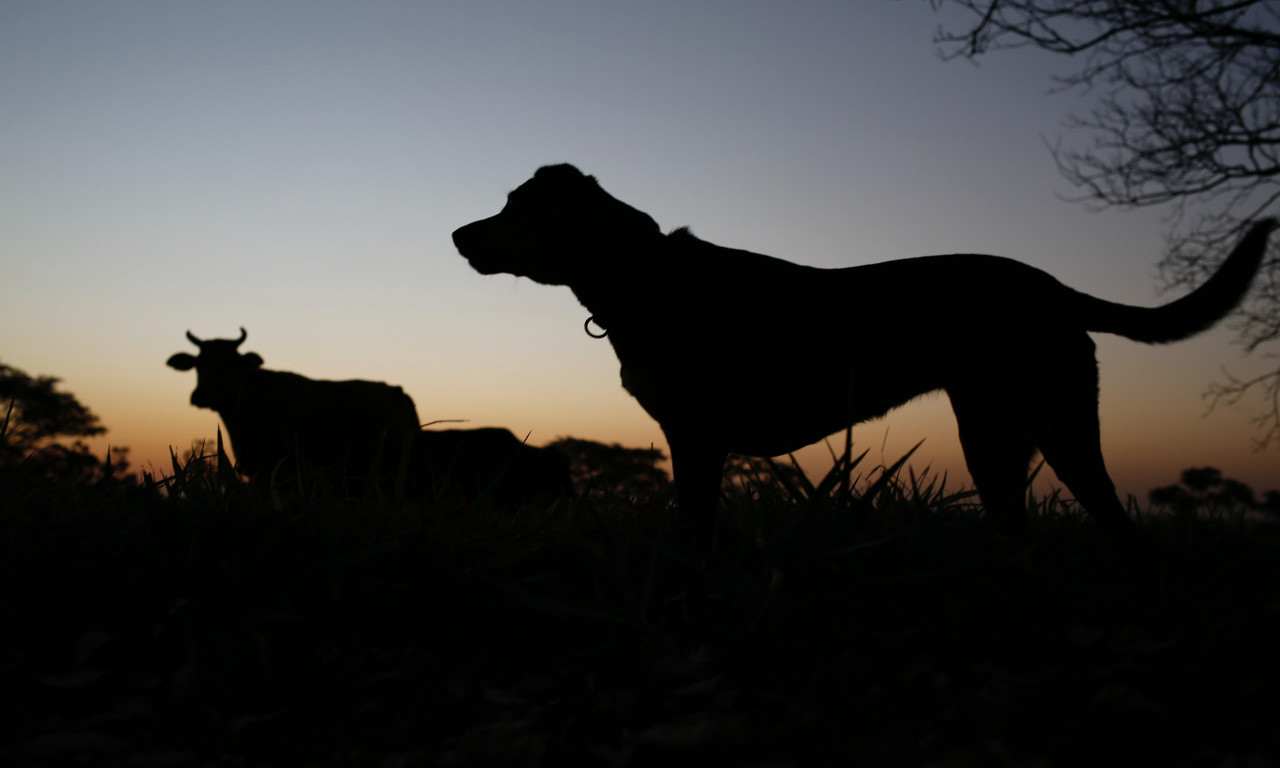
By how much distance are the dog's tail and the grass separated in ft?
3.75

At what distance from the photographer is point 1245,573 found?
2773 mm

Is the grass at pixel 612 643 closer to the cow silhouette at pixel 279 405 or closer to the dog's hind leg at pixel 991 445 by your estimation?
the dog's hind leg at pixel 991 445

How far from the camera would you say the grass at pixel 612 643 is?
5.83ft

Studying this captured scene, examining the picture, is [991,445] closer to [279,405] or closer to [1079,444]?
[1079,444]

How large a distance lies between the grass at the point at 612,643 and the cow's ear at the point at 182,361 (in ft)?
34.8

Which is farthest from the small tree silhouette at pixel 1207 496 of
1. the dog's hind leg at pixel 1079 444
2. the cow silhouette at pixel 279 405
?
the cow silhouette at pixel 279 405

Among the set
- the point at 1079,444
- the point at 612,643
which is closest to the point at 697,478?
the point at 612,643

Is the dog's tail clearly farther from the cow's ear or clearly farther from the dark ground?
the cow's ear

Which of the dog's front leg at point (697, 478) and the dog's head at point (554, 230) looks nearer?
the dog's front leg at point (697, 478)

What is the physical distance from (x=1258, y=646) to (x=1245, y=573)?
2.64 feet

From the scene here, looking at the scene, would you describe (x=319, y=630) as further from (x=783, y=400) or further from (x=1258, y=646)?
(x=1258, y=646)

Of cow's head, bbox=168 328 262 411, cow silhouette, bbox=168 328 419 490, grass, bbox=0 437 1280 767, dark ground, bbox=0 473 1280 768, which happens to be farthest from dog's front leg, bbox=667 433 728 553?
cow's head, bbox=168 328 262 411

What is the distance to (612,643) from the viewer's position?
2184 mm

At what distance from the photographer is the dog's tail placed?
3.57 metres
